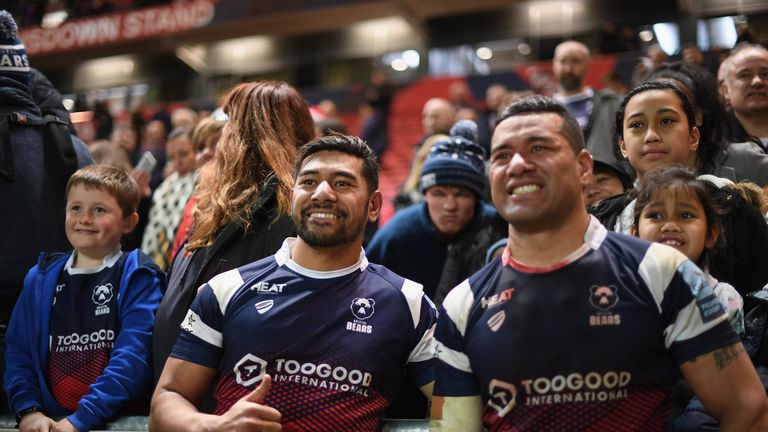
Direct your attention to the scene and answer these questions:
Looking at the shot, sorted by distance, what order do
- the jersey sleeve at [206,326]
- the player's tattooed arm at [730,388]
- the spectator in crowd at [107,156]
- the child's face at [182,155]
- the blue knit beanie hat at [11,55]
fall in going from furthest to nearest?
the spectator in crowd at [107,156]
the child's face at [182,155]
the blue knit beanie hat at [11,55]
the jersey sleeve at [206,326]
the player's tattooed arm at [730,388]

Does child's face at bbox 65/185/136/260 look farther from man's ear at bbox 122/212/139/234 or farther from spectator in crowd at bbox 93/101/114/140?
spectator in crowd at bbox 93/101/114/140

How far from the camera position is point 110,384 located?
294cm

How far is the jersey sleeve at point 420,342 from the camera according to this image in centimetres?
259

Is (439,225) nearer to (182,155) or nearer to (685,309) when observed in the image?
(182,155)

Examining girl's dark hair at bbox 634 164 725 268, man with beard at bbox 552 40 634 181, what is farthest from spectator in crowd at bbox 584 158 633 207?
girl's dark hair at bbox 634 164 725 268

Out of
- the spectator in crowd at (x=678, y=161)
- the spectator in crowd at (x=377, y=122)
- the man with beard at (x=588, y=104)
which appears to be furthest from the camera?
the spectator in crowd at (x=377, y=122)

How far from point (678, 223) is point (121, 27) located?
746 inches

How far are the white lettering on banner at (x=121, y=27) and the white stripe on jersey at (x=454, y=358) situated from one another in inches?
694

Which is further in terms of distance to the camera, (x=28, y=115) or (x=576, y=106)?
(x=576, y=106)

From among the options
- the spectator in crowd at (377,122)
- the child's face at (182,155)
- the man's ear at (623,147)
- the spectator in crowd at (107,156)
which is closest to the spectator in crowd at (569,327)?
the man's ear at (623,147)

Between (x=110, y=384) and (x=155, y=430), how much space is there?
558 millimetres

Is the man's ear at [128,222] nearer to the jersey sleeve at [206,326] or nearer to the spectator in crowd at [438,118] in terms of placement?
the jersey sleeve at [206,326]

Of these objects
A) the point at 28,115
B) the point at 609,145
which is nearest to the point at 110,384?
the point at 28,115

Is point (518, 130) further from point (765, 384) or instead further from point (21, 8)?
point (21, 8)
